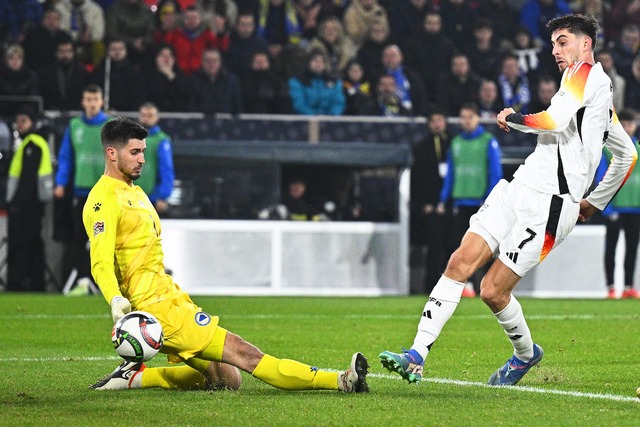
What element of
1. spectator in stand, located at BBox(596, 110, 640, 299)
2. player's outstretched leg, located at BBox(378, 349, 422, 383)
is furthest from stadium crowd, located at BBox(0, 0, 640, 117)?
player's outstretched leg, located at BBox(378, 349, 422, 383)

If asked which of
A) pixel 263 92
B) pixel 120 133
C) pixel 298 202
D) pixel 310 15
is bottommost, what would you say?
pixel 298 202

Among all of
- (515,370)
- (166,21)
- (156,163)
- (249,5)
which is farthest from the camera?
(249,5)

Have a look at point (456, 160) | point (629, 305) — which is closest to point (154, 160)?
point (456, 160)

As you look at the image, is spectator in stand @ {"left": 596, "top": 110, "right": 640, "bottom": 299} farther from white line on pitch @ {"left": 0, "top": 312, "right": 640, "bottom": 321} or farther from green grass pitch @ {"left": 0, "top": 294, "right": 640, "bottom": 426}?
white line on pitch @ {"left": 0, "top": 312, "right": 640, "bottom": 321}

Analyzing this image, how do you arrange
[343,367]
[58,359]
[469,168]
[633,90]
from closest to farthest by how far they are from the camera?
[343,367] → [58,359] → [469,168] → [633,90]

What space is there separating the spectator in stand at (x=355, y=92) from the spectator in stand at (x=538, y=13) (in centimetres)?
394

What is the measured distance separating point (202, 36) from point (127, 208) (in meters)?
12.3

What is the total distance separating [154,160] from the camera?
51.6ft

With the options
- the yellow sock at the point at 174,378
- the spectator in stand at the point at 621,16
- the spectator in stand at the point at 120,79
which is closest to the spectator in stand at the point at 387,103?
the spectator in stand at the point at 120,79

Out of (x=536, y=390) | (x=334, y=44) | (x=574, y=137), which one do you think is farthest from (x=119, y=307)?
(x=334, y=44)

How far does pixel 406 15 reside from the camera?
66.9ft

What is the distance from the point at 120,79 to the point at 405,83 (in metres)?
4.13

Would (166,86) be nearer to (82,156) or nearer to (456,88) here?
(82,156)

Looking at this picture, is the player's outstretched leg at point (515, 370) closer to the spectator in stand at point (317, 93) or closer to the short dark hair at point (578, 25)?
the short dark hair at point (578, 25)
